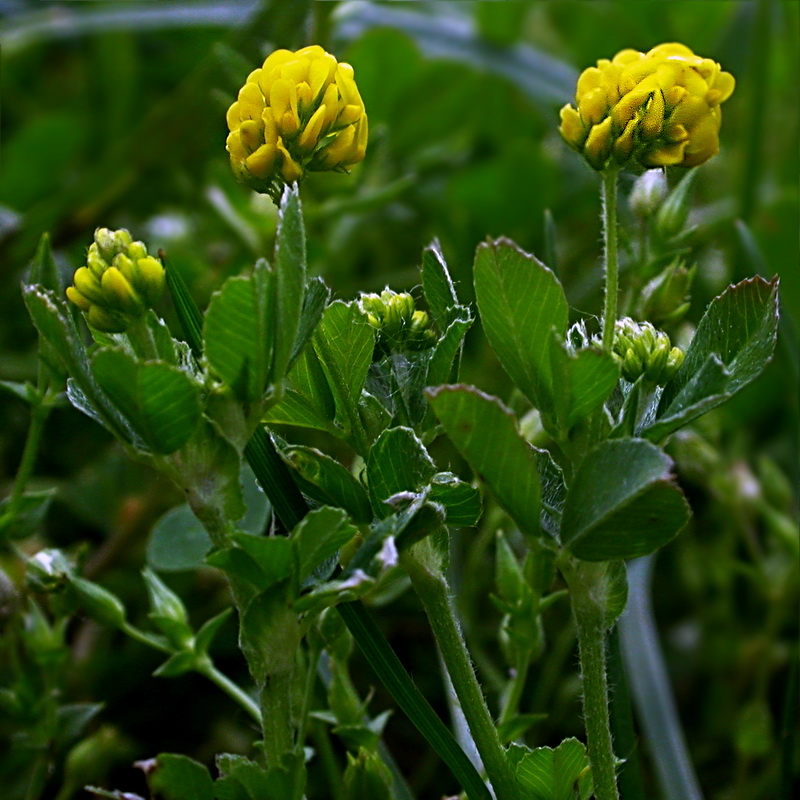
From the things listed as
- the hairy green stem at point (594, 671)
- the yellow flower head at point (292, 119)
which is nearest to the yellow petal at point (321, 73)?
the yellow flower head at point (292, 119)

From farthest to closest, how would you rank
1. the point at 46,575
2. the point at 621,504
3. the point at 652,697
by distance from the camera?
the point at 652,697, the point at 46,575, the point at 621,504

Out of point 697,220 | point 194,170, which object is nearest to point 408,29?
point 194,170

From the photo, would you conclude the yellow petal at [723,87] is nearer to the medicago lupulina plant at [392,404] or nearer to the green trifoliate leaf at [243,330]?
the medicago lupulina plant at [392,404]

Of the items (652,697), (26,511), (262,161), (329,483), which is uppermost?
(262,161)

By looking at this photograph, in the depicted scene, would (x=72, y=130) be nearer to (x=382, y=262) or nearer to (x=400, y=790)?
(x=382, y=262)

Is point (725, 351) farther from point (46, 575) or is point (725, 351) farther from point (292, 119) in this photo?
point (46, 575)

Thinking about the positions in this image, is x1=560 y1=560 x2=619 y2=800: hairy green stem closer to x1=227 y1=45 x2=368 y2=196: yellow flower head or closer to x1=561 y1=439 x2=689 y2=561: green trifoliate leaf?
x1=561 y1=439 x2=689 y2=561: green trifoliate leaf

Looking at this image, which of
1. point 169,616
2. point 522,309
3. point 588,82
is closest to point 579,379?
point 522,309
